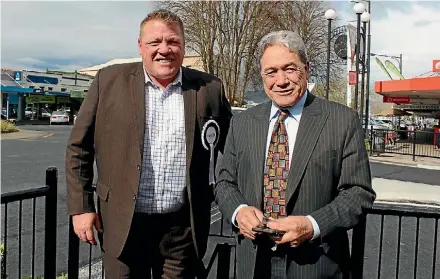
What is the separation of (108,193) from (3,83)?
44137 millimetres

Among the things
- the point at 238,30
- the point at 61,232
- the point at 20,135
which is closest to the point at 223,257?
the point at 61,232

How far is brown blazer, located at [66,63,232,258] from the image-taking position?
243 cm

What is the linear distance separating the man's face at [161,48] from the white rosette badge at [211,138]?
35 cm

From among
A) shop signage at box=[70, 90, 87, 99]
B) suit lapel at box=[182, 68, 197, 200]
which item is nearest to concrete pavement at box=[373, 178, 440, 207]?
suit lapel at box=[182, 68, 197, 200]

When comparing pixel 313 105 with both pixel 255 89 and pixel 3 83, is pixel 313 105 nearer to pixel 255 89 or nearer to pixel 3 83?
pixel 255 89

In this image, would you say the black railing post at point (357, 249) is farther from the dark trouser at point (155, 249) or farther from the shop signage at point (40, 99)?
the shop signage at point (40, 99)

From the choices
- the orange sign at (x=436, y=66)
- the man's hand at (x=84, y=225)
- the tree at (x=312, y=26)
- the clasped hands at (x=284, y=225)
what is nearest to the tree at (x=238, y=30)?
the tree at (x=312, y=26)

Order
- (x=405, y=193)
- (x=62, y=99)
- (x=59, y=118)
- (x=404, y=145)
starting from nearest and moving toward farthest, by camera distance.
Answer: (x=405, y=193)
(x=404, y=145)
(x=59, y=118)
(x=62, y=99)

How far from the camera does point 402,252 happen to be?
5.82m

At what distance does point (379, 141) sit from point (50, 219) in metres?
20.2

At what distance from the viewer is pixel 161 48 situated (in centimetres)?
239

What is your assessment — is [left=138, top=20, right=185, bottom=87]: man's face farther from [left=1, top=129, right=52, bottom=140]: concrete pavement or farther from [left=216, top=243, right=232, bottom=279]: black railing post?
[left=1, top=129, right=52, bottom=140]: concrete pavement

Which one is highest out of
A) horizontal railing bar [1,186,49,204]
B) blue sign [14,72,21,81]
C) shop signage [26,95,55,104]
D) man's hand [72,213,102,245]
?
blue sign [14,72,21,81]

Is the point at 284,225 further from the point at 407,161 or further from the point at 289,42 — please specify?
the point at 407,161
